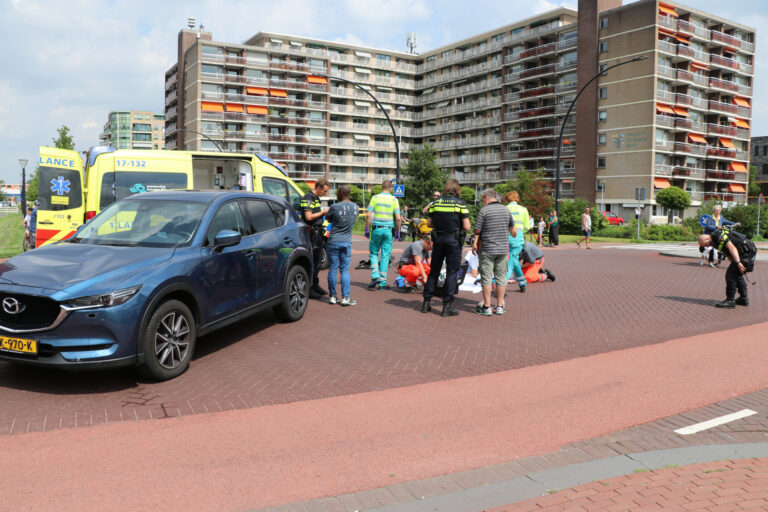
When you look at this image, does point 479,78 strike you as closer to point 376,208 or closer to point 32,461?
point 376,208

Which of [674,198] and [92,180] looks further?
[674,198]

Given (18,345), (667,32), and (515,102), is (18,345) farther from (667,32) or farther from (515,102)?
(515,102)

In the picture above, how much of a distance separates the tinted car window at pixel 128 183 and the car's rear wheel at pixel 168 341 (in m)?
5.80

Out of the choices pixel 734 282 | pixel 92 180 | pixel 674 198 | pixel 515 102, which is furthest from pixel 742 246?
pixel 515 102

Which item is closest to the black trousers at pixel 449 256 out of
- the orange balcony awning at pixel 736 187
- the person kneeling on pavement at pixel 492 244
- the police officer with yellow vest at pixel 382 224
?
the person kneeling on pavement at pixel 492 244

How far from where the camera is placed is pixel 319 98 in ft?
264

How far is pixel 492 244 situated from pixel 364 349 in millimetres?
3021

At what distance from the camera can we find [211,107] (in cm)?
7438

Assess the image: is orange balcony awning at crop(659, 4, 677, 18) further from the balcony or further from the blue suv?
the blue suv

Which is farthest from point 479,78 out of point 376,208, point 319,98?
point 376,208

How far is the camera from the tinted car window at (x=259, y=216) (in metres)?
7.12

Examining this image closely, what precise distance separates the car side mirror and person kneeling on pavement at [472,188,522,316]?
3891 mm

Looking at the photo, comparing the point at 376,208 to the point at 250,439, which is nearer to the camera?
the point at 250,439

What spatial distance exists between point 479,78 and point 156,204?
77.2 metres
